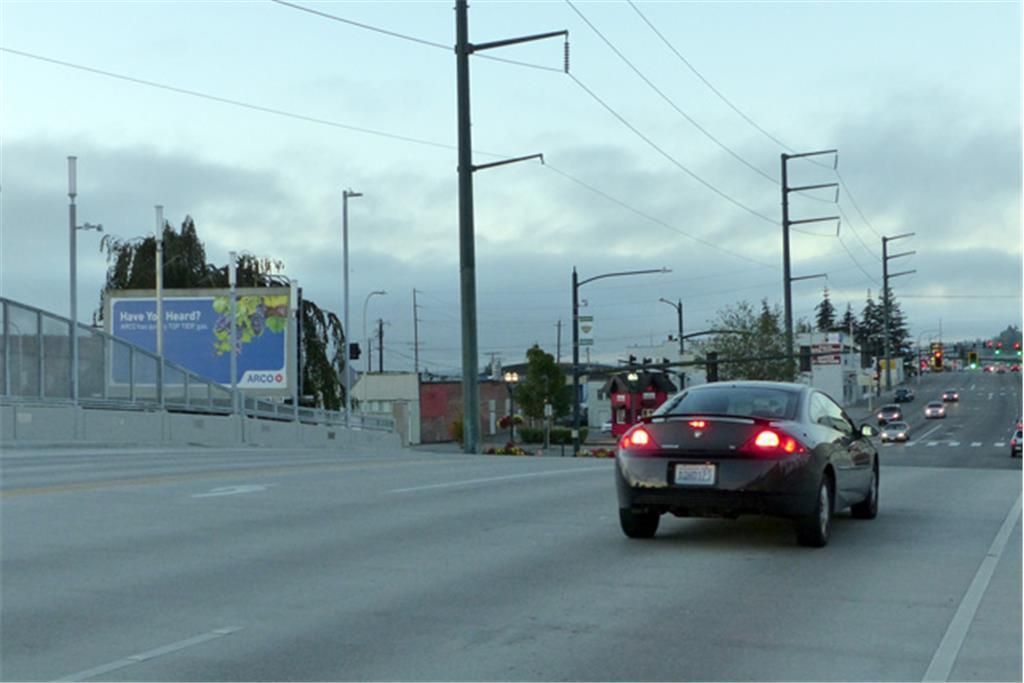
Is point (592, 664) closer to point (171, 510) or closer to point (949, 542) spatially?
point (949, 542)

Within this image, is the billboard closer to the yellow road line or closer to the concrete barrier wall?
the concrete barrier wall

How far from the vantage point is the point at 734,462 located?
1065 cm

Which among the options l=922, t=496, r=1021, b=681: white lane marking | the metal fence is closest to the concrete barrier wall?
the metal fence

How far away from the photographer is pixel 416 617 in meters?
8.20

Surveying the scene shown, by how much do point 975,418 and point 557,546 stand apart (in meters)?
103

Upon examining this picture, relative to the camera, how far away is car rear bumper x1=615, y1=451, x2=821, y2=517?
1056 centimetres

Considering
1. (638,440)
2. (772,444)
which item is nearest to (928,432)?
(638,440)

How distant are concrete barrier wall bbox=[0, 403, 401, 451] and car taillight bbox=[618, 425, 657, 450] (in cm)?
1982

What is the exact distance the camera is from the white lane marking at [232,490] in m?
14.3

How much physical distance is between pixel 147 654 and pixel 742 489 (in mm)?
5056

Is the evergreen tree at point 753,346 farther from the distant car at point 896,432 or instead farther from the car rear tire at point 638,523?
the car rear tire at point 638,523

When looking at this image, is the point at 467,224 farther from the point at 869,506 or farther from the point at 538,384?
the point at 538,384

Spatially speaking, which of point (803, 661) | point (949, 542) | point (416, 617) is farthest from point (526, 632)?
point (949, 542)

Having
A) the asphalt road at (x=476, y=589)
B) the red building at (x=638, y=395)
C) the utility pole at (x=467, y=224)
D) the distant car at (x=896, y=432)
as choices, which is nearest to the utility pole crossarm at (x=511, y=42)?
the utility pole at (x=467, y=224)
